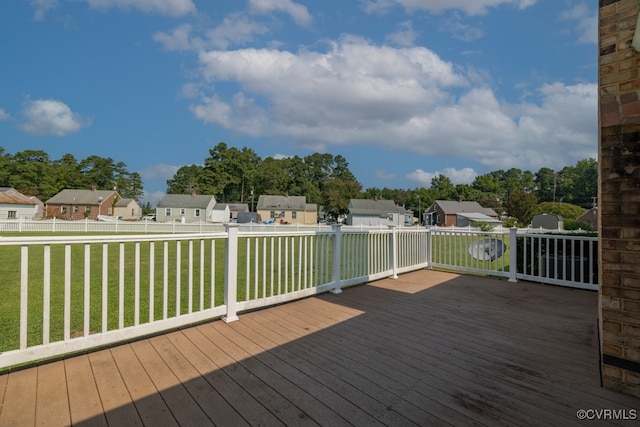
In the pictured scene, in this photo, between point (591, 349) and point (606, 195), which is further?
point (591, 349)

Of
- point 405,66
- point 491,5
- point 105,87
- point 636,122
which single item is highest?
point 105,87

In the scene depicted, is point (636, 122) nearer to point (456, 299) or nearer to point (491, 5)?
point (456, 299)

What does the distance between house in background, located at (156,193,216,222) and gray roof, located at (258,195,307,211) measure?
7624 millimetres

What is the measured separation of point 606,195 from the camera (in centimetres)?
183

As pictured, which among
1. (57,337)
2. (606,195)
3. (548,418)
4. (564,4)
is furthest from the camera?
(564,4)

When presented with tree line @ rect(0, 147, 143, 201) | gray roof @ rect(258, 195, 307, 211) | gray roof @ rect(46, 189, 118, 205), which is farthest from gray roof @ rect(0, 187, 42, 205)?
gray roof @ rect(258, 195, 307, 211)

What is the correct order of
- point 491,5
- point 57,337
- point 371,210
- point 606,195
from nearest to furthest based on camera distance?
1. point 606,195
2. point 57,337
3. point 491,5
4. point 371,210

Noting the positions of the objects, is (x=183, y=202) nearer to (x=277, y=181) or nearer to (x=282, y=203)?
(x=282, y=203)

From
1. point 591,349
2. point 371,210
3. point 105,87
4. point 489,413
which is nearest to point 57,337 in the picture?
point 489,413

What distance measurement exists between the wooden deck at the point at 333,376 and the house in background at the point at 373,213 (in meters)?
37.9

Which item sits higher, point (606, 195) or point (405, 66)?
point (405, 66)

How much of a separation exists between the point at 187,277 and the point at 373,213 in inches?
1533

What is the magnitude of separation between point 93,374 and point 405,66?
13184mm

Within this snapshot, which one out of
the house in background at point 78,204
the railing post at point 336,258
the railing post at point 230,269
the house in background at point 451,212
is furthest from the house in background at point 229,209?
the railing post at point 230,269
